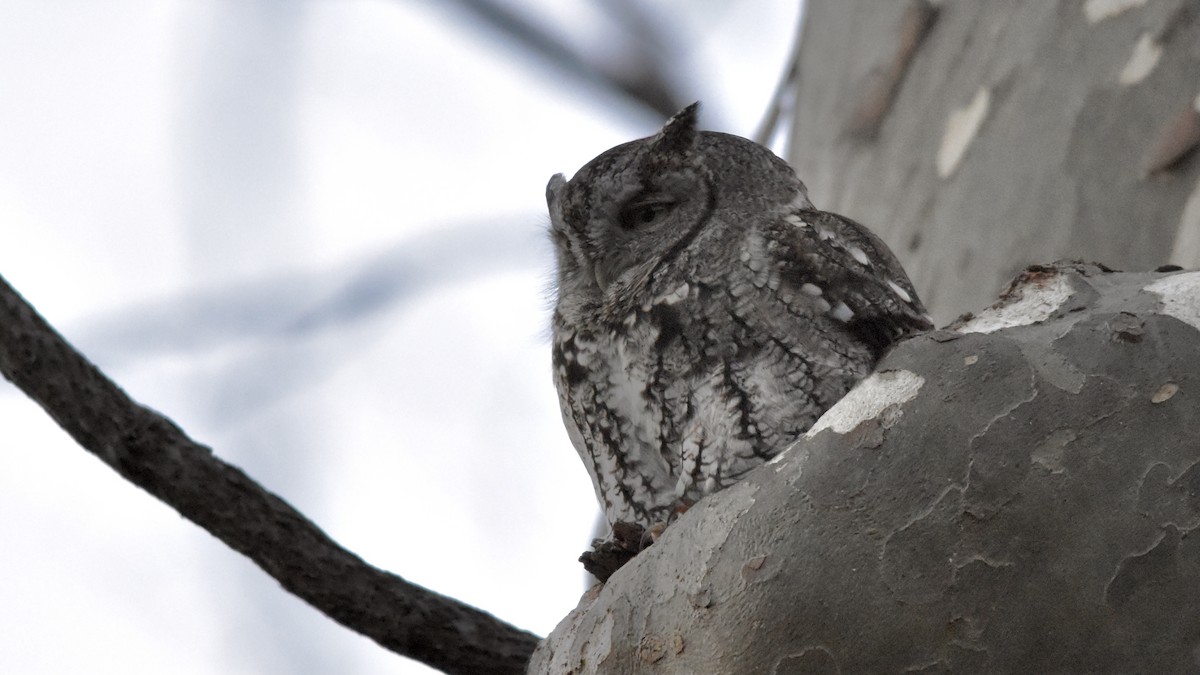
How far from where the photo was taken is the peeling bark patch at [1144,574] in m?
1.34

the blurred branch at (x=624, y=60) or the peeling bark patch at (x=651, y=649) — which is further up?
the blurred branch at (x=624, y=60)

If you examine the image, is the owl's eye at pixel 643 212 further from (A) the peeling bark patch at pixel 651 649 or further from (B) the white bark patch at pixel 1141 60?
(A) the peeling bark patch at pixel 651 649

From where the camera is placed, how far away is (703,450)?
2012 mm

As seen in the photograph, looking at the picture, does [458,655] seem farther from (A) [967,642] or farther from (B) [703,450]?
(A) [967,642]

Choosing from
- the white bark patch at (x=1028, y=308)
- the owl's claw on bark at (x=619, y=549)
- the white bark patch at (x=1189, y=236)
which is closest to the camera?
the white bark patch at (x=1028, y=308)

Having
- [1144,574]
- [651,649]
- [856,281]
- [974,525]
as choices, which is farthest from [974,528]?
[856,281]

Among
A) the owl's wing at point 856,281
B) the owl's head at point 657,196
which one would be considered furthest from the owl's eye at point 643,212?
the owl's wing at point 856,281

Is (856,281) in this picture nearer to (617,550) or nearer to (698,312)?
(698,312)

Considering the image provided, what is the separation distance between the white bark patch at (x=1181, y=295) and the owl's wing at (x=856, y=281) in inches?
19.4

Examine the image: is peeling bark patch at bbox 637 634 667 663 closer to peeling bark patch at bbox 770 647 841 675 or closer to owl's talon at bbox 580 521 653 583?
peeling bark patch at bbox 770 647 841 675

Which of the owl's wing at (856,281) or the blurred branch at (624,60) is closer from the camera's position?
the owl's wing at (856,281)

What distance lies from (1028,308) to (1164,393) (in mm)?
242

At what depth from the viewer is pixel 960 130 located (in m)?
2.69

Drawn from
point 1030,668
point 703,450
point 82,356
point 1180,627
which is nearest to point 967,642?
point 1030,668
